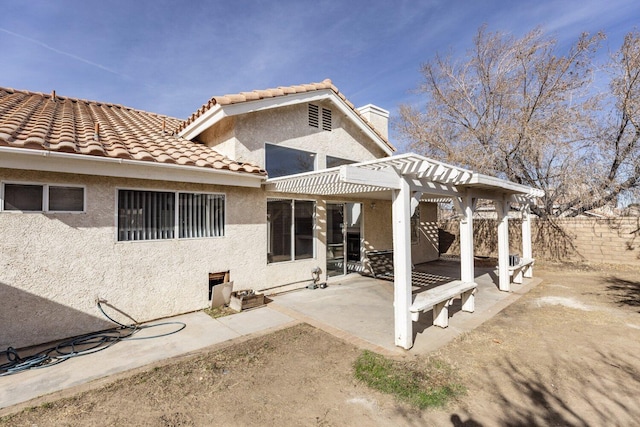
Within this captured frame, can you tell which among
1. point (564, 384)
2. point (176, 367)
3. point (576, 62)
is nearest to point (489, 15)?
point (576, 62)

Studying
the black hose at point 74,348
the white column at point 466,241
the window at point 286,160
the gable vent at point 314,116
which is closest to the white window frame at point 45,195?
the black hose at point 74,348

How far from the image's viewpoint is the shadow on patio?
23.1 ft

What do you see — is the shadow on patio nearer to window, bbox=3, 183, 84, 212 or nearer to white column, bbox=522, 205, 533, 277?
white column, bbox=522, 205, 533, 277

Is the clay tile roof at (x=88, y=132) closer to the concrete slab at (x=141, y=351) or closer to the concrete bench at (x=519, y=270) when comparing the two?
the concrete slab at (x=141, y=351)

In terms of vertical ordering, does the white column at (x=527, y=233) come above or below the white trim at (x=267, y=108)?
below

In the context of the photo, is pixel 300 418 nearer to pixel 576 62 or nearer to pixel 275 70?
pixel 275 70

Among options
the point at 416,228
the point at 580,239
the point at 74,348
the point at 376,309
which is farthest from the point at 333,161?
the point at 580,239

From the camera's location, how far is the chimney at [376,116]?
619 inches

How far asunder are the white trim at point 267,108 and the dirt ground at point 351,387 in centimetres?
692

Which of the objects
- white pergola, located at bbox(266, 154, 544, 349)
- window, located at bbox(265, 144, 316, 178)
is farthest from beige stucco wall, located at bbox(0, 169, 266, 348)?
A: white pergola, located at bbox(266, 154, 544, 349)

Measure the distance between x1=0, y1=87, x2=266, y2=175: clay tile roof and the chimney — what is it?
28.3 ft

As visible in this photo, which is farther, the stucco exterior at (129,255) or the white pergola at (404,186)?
the stucco exterior at (129,255)

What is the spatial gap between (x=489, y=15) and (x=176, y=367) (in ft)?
85.5

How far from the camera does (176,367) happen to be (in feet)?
18.6
